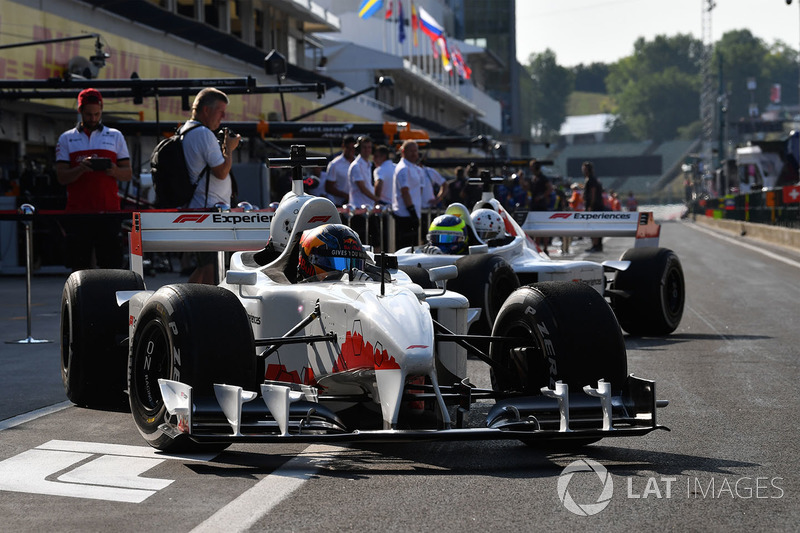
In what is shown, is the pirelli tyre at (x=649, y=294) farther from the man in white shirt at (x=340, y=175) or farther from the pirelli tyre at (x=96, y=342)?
the man in white shirt at (x=340, y=175)

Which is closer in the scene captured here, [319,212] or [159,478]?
[159,478]

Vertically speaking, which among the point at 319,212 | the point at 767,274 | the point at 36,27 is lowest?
the point at 767,274

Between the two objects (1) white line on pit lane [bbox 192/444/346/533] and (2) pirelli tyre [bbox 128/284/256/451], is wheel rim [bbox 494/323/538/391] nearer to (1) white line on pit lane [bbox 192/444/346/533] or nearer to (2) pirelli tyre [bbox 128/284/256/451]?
(1) white line on pit lane [bbox 192/444/346/533]

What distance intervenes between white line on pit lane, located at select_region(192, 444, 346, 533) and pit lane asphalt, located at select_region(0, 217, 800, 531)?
0.03 feet

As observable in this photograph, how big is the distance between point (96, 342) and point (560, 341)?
284cm

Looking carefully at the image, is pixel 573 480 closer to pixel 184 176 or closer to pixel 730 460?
pixel 730 460

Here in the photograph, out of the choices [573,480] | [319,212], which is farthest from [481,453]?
[319,212]

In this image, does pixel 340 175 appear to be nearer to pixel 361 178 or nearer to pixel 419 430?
pixel 361 178

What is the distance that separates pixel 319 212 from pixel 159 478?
222cm

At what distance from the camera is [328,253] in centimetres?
658

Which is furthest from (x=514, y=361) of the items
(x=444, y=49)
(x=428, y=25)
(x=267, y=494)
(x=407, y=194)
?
(x=444, y=49)

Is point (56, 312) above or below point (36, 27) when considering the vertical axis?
below

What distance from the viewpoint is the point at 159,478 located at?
538cm

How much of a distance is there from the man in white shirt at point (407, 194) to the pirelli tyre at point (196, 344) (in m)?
9.82
